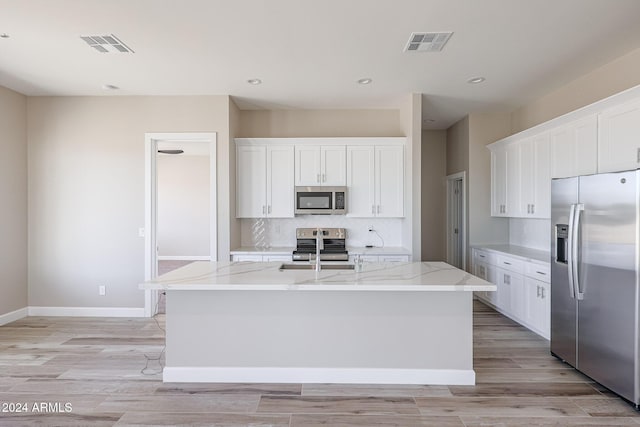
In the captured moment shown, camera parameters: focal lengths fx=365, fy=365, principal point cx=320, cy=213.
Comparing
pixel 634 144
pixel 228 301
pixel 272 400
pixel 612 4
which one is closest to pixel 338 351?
pixel 272 400

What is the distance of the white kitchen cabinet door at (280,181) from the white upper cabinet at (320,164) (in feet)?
0.36

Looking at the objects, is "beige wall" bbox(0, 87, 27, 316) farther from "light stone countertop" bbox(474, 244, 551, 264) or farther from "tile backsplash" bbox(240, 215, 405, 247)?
"light stone countertop" bbox(474, 244, 551, 264)

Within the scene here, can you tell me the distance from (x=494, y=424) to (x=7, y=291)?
17.7 feet

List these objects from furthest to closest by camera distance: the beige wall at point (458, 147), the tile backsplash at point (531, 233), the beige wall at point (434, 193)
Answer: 1. the beige wall at point (434, 193)
2. the beige wall at point (458, 147)
3. the tile backsplash at point (531, 233)

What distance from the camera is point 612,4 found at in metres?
2.58

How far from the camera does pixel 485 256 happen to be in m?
5.05

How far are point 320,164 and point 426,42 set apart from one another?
7.22 ft

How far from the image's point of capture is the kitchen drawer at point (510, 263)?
424 centimetres

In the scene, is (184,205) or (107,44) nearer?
(107,44)

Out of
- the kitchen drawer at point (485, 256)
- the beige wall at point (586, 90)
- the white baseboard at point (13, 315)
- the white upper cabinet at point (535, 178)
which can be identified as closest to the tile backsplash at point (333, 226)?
the kitchen drawer at point (485, 256)

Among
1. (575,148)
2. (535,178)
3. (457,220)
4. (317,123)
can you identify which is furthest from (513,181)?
(317,123)

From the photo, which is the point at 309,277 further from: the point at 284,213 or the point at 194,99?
the point at 194,99

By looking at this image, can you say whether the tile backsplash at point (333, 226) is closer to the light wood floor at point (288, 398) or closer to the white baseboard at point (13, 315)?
the light wood floor at point (288, 398)

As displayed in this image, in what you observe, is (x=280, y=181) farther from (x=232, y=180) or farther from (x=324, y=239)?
(x=324, y=239)
